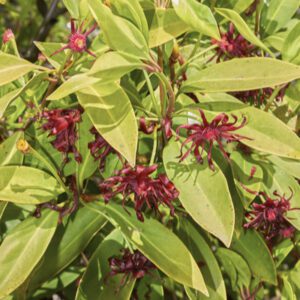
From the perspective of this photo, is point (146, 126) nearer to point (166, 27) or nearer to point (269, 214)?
point (166, 27)

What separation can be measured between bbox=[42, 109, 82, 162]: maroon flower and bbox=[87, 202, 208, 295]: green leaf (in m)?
0.14

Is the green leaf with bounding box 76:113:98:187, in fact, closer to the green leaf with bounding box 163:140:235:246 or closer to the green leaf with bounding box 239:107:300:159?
the green leaf with bounding box 163:140:235:246

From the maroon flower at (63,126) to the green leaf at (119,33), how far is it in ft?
0.58

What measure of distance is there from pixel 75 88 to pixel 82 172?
30 cm

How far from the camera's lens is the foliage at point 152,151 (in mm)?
854

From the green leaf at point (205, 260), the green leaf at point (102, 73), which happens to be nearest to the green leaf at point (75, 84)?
the green leaf at point (102, 73)

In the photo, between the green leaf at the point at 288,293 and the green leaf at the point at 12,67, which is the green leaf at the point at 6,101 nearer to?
the green leaf at the point at 12,67

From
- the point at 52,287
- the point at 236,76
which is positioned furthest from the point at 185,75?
the point at 52,287

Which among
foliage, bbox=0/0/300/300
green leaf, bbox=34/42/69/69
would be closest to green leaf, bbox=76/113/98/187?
foliage, bbox=0/0/300/300

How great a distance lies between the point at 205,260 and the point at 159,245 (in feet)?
0.51

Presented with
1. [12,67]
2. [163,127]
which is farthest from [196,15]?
[12,67]

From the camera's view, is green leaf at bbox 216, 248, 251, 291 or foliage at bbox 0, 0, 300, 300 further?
green leaf at bbox 216, 248, 251, 291

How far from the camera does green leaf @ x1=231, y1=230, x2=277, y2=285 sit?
1.11 m

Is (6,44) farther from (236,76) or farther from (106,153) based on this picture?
(236,76)
